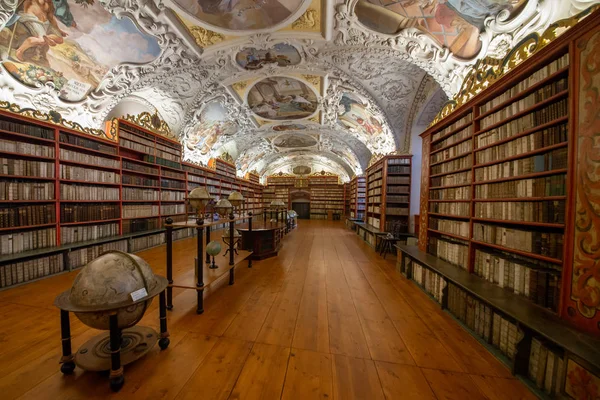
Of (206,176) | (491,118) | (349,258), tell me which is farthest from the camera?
(206,176)

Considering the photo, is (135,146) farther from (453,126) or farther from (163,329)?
(453,126)

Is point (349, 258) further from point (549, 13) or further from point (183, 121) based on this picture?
point (183, 121)

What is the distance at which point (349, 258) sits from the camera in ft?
19.3

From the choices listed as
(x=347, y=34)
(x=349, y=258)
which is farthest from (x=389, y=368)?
(x=347, y=34)

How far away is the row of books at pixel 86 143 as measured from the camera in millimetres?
4625

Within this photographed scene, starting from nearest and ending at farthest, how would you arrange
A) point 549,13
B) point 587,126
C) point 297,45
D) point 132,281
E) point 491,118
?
point 132,281
point 587,126
point 549,13
point 491,118
point 297,45

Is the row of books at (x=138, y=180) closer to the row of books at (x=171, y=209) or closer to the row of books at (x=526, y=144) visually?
the row of books at (x=171, y=209)

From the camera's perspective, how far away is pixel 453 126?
3.79m

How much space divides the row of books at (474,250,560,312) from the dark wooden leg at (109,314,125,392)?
3.96m

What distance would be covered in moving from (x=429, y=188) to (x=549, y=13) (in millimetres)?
2816

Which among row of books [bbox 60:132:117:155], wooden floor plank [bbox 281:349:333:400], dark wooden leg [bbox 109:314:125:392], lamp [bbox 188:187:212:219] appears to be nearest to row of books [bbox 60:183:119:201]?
row of books [bbox 60:132:117:155]

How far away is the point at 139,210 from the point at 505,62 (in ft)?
29.1

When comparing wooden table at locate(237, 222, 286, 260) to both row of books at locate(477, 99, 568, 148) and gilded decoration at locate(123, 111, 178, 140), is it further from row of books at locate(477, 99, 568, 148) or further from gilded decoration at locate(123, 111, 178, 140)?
row of books at locate(477, 99, 568, 148)

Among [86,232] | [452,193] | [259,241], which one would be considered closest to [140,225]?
[86,232]
